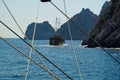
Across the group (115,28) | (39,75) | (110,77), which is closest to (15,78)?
(39,75)

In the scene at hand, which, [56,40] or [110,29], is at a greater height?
[110,29]

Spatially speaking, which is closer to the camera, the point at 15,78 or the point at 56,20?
the point at 15,78

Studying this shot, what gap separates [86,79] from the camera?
4456 cm

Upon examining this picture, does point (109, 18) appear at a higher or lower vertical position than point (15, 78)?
higher

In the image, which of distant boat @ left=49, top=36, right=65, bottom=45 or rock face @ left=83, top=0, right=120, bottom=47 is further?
distant boat @ left=49, top=36, right=65, bottom=45

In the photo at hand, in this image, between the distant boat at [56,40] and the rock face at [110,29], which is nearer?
the rock face at [110,29]

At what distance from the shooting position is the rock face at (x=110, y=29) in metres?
135

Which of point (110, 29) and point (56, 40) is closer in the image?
point (110, 29)

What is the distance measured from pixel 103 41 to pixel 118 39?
29.2 feet

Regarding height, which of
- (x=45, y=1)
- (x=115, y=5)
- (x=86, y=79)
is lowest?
(x=86, y=79)

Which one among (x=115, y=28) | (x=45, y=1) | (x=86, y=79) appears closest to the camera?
(x=45, y=1)

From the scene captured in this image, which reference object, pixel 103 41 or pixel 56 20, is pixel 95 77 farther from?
pixel 56 20

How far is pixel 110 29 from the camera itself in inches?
5659

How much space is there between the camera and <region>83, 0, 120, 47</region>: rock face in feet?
444
